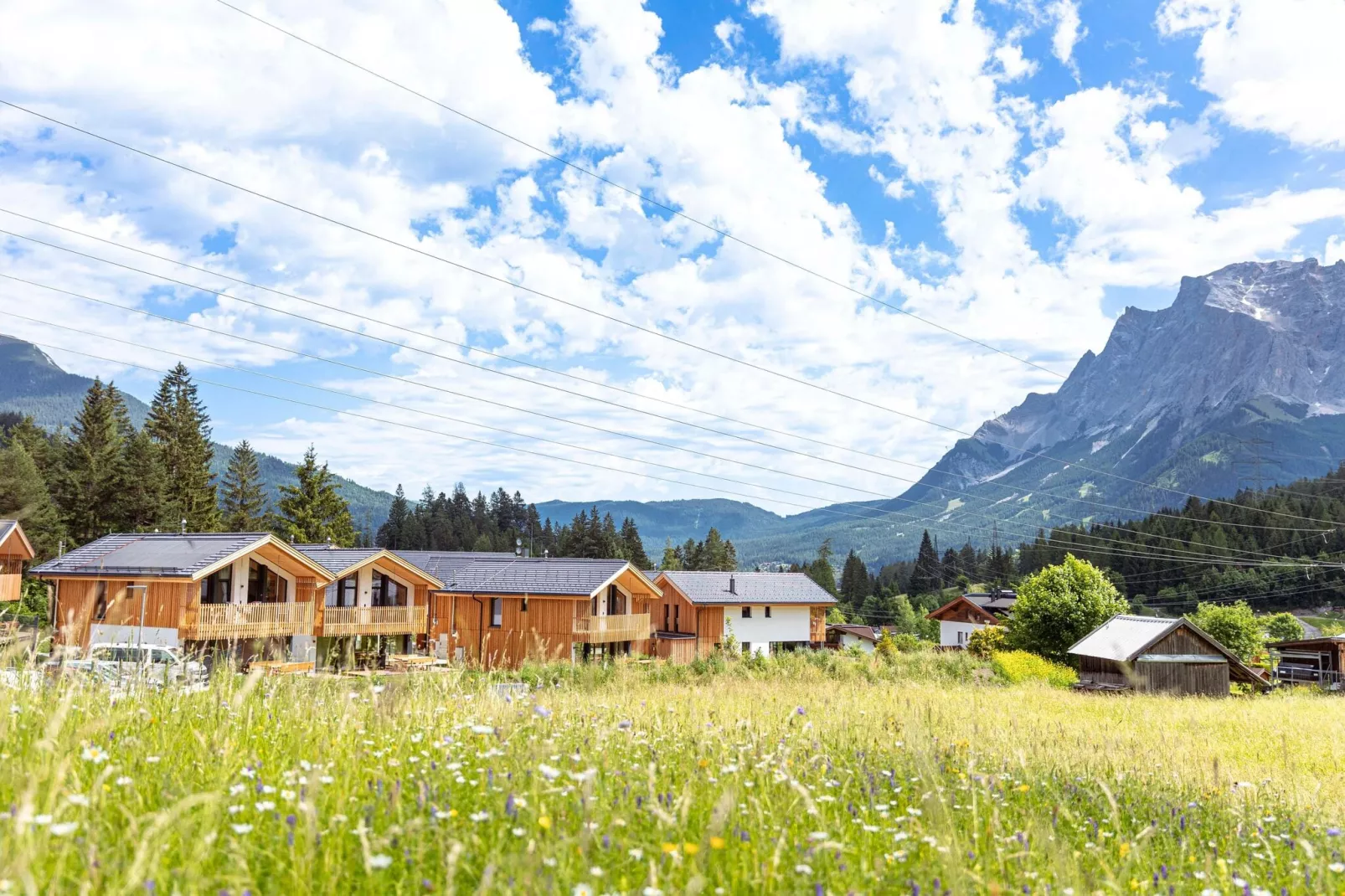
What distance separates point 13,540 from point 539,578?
31411 mm

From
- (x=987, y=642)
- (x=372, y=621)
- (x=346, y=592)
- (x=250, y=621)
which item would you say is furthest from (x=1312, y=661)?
(x=250, y=621)

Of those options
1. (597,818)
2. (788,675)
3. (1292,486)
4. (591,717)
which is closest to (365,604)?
(788,675)

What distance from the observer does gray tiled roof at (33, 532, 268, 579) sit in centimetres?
3462

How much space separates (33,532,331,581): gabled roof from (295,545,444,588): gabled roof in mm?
2331

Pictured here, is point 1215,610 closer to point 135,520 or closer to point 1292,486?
point 135,520

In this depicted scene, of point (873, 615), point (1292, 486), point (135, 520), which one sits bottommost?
point (873, 615)

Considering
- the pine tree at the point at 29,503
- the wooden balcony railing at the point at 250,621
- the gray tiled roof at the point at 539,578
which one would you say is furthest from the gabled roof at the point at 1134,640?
the pine tree at the point at 29,503

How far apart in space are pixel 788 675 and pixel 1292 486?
569ft

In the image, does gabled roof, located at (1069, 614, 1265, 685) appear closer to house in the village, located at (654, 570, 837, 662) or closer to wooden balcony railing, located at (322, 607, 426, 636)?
house in the village, located at (654, 570, 837, 662)

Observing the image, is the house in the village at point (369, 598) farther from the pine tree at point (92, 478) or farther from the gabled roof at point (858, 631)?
the gabled roof at point (858, 631)

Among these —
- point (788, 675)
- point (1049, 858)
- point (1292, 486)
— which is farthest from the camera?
point (1292, 486)

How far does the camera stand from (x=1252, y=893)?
386 cm

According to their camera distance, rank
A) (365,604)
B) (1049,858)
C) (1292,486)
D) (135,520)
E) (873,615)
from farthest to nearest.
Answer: (1292,486) → (873,615) → (135,520) → (365,604) → (1049,858)

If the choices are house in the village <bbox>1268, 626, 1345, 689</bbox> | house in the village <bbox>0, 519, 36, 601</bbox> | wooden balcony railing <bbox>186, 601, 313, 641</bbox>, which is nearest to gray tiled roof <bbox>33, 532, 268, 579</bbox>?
wooden balcony railing <bbox>186, 601, 313, 641</bbox>
